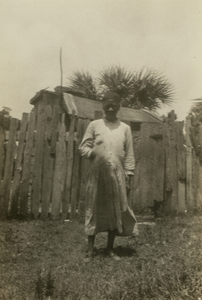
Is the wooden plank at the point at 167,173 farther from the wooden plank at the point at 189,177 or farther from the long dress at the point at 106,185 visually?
the long dress at the point at 106,185

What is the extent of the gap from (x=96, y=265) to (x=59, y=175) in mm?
2236

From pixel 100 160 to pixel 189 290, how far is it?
66.2 inches

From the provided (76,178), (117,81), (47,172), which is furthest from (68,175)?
(117,81)

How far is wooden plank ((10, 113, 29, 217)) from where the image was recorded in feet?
16.6

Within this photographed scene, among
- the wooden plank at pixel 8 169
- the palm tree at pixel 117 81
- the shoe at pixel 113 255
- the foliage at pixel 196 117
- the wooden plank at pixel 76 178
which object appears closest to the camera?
the shoe at pixel 113 255

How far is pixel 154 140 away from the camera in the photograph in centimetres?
579

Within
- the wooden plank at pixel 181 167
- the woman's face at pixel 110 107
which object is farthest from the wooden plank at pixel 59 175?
the wooden plank at pixel 181 167

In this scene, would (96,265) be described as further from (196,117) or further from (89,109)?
(196,117)

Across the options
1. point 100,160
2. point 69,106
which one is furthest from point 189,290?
point 69,106

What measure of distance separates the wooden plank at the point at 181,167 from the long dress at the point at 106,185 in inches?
95.0

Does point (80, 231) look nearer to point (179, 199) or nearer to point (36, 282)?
point (36, 282)

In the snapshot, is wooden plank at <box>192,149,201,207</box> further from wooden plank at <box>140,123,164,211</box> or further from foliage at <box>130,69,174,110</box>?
foliage at <box>130,69,174,110</box>

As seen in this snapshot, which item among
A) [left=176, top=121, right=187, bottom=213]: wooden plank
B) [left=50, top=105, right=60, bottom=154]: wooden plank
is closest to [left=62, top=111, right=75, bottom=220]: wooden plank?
[left=50, top=105, right=60, bottom=154]: wooden plank

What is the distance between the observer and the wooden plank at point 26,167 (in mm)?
5098
